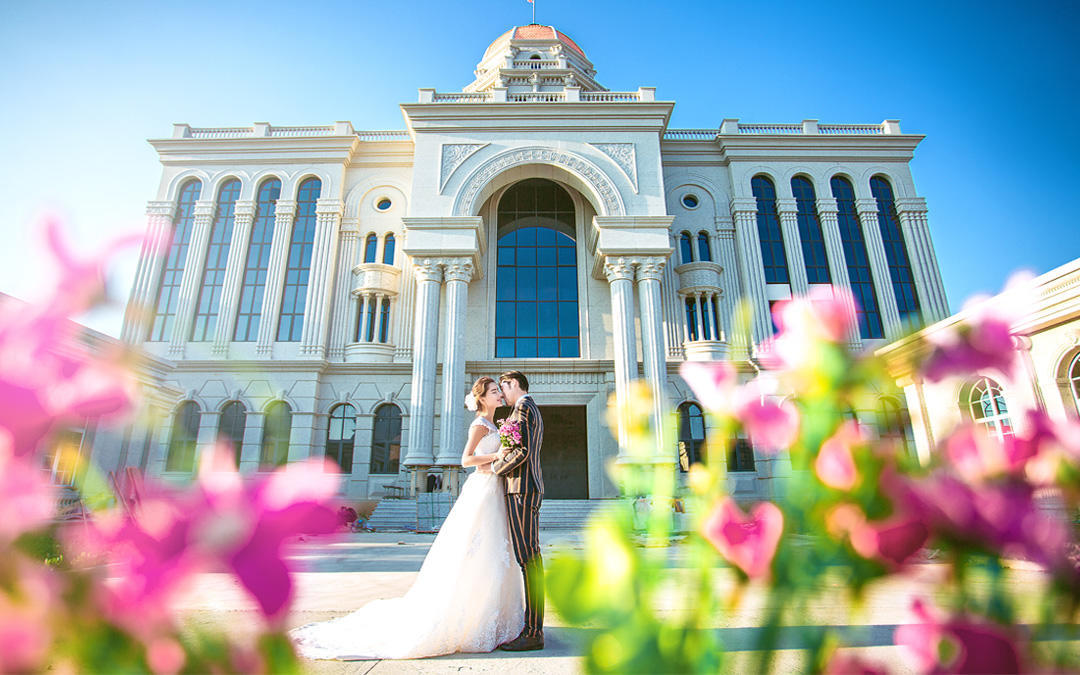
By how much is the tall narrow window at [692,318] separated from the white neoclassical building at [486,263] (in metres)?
0.11

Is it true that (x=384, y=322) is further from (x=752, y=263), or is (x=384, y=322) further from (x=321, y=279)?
(x=752, y=263)

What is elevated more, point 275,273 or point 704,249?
point 704,249

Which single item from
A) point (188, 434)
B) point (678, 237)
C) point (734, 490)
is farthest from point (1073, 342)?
point (188, 434)

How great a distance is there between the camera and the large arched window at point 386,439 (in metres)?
17.2

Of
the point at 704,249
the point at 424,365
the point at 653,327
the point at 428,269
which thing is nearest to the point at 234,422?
the point at 424,365

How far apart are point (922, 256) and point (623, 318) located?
38.5 feet

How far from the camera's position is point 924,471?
2.00 ft

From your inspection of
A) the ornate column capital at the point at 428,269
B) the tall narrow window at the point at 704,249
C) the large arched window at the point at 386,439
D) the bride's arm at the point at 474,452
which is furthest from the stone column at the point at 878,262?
the bride's arm at the point at 474,452

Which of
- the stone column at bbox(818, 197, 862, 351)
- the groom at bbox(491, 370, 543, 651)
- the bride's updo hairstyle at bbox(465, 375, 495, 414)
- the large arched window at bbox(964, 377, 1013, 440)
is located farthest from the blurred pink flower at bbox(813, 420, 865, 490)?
the stone column at bbox(818, 197, 862, 351)

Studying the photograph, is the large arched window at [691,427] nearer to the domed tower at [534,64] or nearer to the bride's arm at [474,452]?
the bride's arm at [474,452]

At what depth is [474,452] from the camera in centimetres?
392

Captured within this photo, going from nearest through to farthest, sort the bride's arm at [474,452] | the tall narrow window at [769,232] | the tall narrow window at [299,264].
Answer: the bride's arm at [474,452] < the tall narrow window at [299,264] < the tall narrow window at [769,232]

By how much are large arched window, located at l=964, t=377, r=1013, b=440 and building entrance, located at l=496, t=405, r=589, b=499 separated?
13618 mm

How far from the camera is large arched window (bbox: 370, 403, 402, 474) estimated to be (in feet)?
56.3
